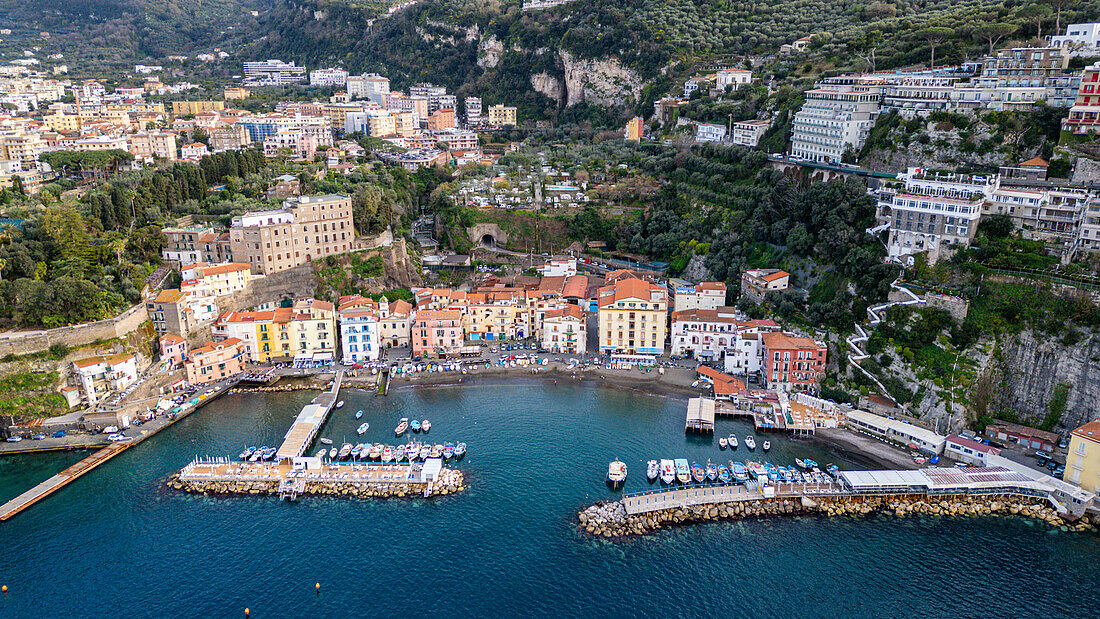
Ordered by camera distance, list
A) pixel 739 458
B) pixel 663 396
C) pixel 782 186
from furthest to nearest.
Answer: pixel 782 186 → pixel 663 396 → pixel 739 458

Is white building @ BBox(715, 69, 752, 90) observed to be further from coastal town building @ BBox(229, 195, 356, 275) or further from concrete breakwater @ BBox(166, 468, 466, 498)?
concrete breakwater @ BBox(166, 468, 466, 498)

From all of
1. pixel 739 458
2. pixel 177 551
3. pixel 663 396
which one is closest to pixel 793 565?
pixel 739 458

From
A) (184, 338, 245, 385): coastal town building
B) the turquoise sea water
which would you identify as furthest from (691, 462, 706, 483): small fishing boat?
(184, 338, 245, 385): coastal town building

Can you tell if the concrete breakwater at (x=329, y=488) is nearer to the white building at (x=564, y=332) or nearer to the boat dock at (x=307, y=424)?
the boat dock at (x=307, y=424)

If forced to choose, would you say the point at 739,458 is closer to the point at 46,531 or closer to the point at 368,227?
the point at 46,531

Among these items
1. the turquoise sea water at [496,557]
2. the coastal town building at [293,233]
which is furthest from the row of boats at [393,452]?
the coastal town building at [293,233]
